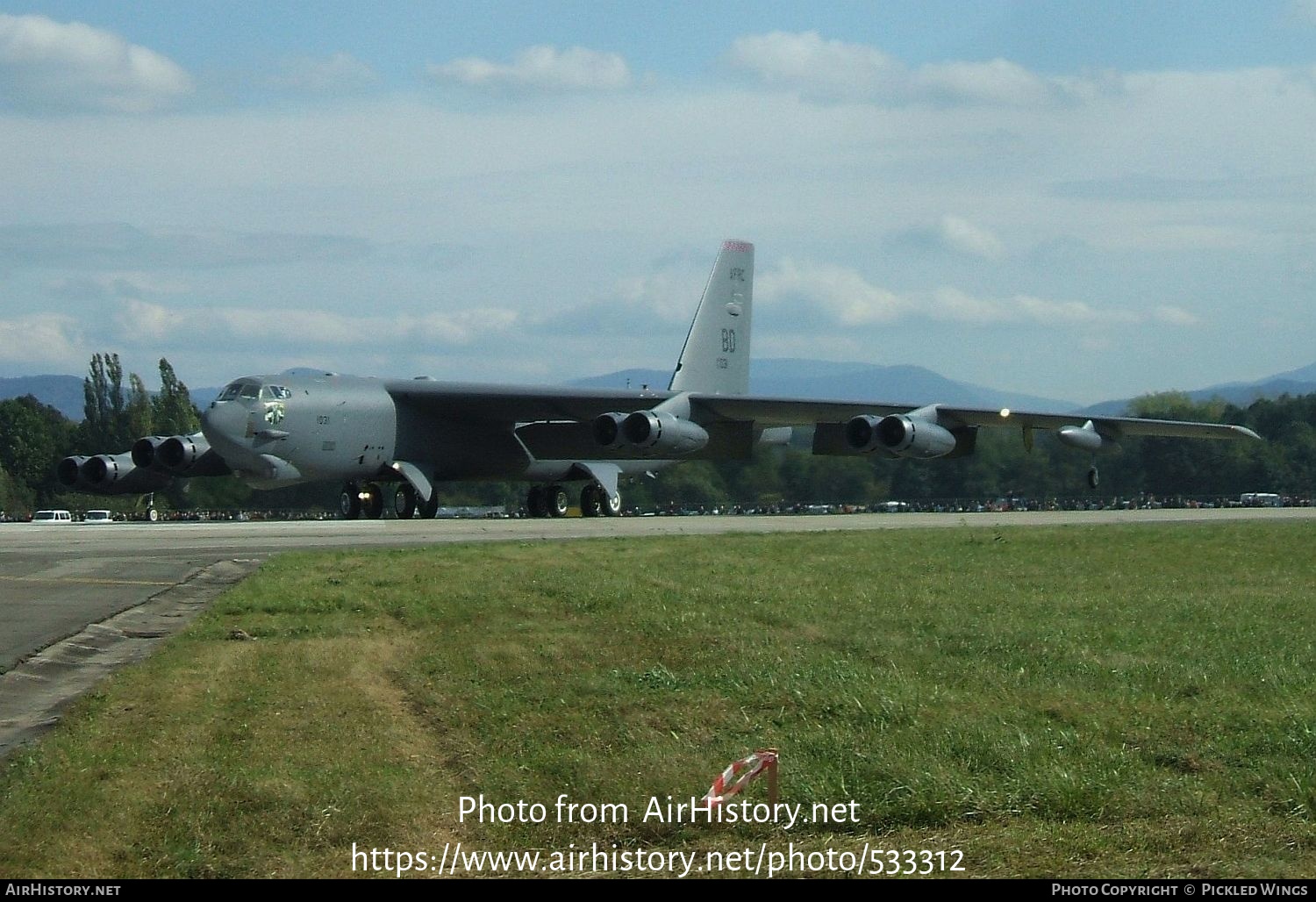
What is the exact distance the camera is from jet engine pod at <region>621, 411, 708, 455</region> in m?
37.9

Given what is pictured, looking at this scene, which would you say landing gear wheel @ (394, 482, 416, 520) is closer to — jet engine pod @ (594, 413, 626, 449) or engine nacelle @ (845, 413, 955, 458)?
jet engine pod @ (594, 413, 626, 449)

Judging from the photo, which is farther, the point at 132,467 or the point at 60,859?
the point at 132,467

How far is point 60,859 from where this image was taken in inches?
233

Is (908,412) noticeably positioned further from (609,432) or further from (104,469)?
(104,469)

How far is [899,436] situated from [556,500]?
1130 cm

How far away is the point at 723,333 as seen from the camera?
157ft

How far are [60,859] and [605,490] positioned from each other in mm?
37968

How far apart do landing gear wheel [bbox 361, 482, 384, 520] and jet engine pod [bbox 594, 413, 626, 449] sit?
267 inches

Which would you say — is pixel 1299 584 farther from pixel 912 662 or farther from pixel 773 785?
pixel 773 785

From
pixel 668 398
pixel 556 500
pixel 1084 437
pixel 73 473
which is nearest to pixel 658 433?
pixel 668 398

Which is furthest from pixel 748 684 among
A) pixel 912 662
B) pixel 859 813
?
pixel 859 813

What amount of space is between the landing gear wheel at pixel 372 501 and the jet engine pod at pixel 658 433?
7.47 m

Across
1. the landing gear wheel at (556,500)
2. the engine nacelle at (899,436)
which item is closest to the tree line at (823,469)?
the landing gear wheel at (556,500)

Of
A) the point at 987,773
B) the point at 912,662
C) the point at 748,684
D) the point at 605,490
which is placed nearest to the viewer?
the point at 987,773
